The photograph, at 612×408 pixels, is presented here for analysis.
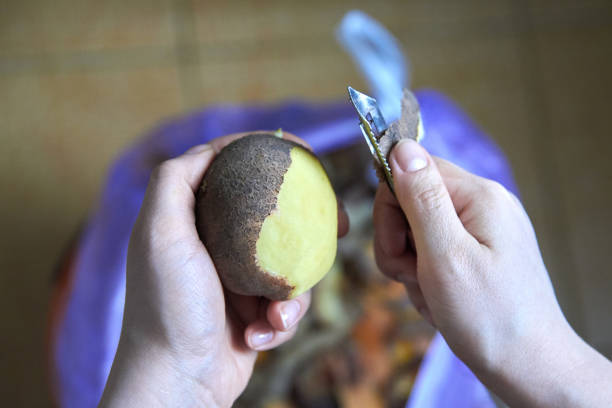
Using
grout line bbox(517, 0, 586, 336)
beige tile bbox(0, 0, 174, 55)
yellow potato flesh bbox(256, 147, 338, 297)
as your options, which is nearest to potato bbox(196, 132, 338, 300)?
yellow potato flesh bbox(256, 147, 338, 297)

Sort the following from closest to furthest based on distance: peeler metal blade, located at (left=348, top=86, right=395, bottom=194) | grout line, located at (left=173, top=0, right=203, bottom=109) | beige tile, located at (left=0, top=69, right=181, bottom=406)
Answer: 1. peeler metal blade, located at (left=348, top=86, right=395, bottom=194)
2. beige tile, located at (left=0, top=69, right=181, bottom=406)
3. grout line, located at (left=173, top=0, right=203, bottom=109)

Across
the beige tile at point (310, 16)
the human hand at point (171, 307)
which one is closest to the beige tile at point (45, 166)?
the beige tile at point (310, 16)

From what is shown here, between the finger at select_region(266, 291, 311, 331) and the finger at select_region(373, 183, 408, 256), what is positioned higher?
the finger at select_region(373, 183, 408, 256)

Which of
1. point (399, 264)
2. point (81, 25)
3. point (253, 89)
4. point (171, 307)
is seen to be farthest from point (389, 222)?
point (81, 25)

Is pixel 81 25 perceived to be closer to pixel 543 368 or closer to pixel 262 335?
pixel 262 335

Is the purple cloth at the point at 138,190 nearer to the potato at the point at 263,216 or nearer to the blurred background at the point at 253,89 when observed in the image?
the blurred background at the point at 253,89

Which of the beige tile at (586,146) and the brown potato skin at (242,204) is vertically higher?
the brown potato skin at (242,204)

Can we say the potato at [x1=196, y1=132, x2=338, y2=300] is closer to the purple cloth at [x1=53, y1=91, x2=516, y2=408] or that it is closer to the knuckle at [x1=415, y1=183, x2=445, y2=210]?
the knuckle at [x1=415, y1=183, x2=445, y2=210]

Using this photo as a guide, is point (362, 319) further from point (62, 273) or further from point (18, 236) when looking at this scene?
point (18, 236)
